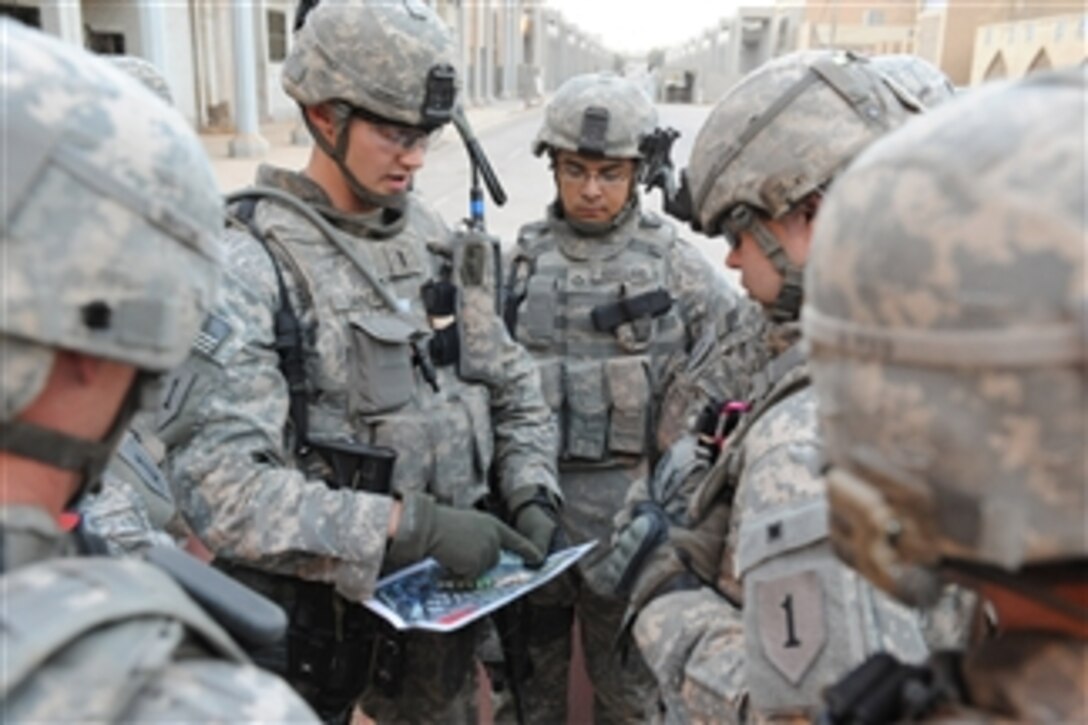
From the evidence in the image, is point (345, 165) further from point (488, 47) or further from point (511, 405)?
point (488, 47)

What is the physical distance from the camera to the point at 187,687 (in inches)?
33.8

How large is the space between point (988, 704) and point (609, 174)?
259cm

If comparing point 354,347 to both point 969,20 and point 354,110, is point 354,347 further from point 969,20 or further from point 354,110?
point 969,20

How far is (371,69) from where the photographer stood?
6.94 feet

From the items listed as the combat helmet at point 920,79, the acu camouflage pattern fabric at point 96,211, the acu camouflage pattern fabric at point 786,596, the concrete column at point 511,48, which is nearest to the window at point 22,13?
the combat helmet at point 920,79

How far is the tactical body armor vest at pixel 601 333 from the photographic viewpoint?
309 centimetres

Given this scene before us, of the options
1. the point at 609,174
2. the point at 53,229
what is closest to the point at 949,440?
the point at 53,229

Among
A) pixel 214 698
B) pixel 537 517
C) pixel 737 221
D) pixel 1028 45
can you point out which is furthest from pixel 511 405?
pixel 1028 45

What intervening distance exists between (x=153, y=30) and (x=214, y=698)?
12239 millimetres

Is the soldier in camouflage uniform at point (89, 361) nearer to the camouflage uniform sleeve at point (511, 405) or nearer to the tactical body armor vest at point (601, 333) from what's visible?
the camouflage uniform sleeve at point (511, 405)

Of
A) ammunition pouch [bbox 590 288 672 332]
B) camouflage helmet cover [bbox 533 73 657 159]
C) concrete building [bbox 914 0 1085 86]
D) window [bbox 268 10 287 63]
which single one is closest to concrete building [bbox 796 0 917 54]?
concrete building [bbox 914 0 1085 86]

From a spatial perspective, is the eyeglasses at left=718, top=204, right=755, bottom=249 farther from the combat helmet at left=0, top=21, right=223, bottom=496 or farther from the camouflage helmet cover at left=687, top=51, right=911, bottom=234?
the combat helmet at left=0, top=21, right=223, bottom=496

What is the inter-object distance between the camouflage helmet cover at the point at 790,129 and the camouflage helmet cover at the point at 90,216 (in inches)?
36.9

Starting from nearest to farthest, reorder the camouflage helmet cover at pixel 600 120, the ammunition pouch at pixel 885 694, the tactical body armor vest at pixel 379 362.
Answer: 1. the ammunition pouch at pixel 885 694
2. the tactical body armor vest at pixel 379 362
3. the camouflage helmet cover at pixel 600 120
